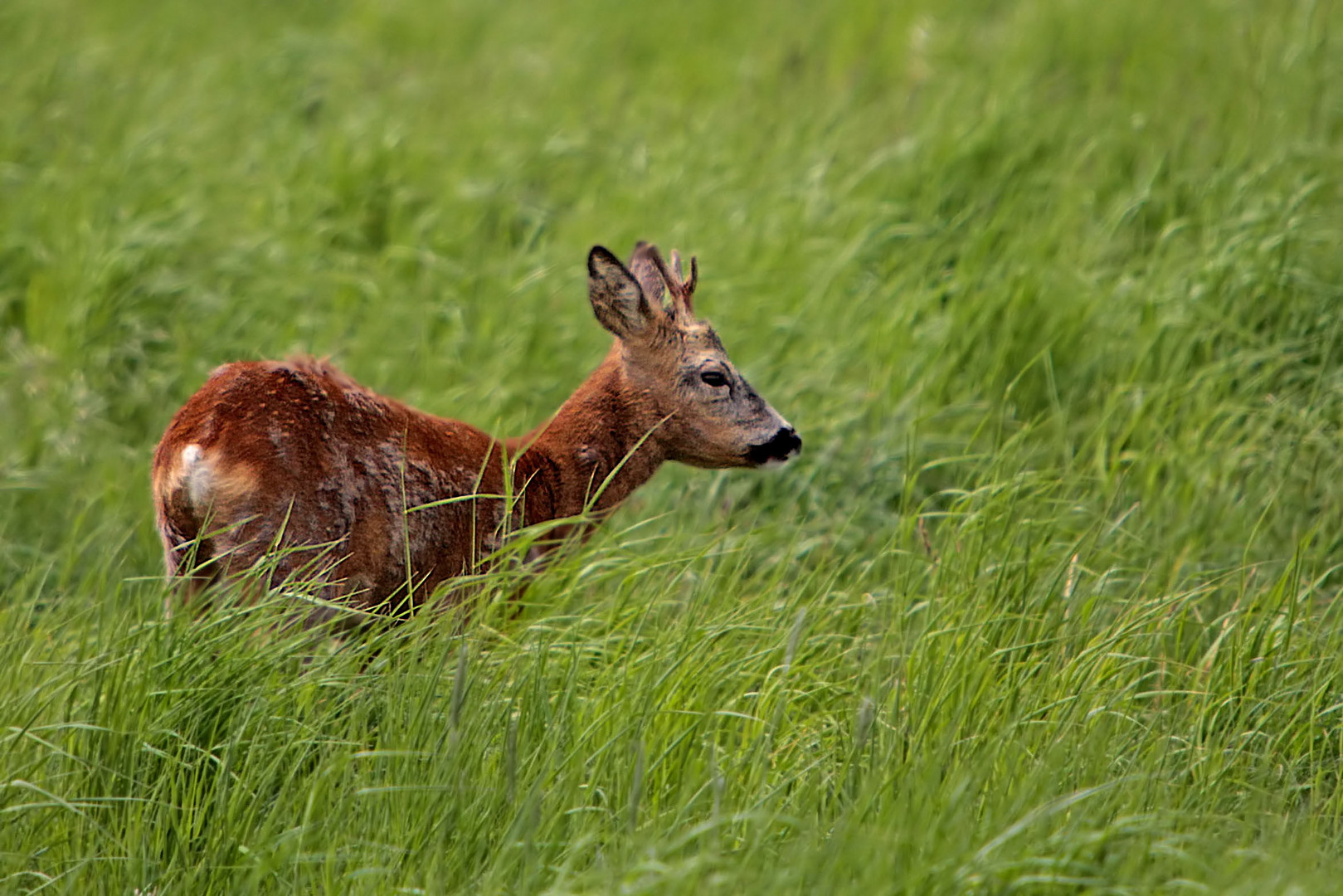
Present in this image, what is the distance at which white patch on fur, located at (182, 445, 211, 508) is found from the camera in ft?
10.5

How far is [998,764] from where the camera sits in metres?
2.94

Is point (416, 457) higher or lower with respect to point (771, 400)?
higher

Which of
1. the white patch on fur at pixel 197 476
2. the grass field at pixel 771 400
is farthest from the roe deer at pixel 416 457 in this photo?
the grass field at pixel 771 400

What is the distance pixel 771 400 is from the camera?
5.05 meters

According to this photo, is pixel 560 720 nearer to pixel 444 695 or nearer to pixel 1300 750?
pixel 444 695

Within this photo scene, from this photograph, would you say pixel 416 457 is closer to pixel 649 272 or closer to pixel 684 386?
pixel 684 386

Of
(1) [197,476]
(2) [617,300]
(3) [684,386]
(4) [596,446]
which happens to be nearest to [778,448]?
(3) [684,386]

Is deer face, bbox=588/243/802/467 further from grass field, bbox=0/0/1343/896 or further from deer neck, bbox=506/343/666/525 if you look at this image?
grass field, bbox=0/0/1343/896

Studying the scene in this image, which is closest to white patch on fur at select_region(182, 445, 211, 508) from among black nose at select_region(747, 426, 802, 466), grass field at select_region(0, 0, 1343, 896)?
grass field at select_region(0, 0, 1343, 896)

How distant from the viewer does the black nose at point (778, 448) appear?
13.1ft

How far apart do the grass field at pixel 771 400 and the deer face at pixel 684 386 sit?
26cm

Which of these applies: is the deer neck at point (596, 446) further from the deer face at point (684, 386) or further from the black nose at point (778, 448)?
the black nose at point (778, 448)

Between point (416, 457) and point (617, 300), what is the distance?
799mm

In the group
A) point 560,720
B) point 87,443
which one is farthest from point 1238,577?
point 87,443
